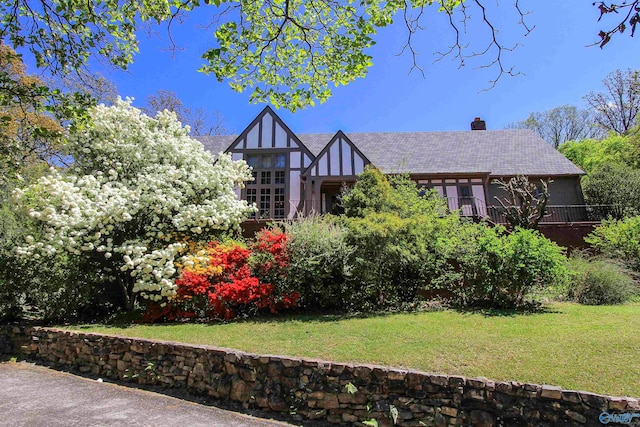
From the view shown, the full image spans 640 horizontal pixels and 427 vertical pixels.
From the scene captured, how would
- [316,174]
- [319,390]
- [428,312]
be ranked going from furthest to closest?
[316,174] → [428,312] → [319,390]

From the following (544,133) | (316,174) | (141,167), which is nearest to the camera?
(141,167)

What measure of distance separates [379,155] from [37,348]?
17.9 m

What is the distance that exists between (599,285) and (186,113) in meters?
28.5

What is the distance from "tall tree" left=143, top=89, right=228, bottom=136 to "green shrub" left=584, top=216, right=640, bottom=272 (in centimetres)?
2537

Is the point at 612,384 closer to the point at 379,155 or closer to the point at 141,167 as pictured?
the point at 141,167

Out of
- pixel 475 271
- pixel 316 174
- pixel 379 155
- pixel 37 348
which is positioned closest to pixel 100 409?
pixel 37 348

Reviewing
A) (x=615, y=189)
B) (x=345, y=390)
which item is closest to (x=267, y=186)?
(x=345, y=390)

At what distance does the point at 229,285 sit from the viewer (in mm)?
8242

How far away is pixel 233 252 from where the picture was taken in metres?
9.18

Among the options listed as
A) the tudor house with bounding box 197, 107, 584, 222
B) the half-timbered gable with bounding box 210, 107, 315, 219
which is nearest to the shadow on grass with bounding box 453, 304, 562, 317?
the tudor house with bounding box 197, 107, 584, 222

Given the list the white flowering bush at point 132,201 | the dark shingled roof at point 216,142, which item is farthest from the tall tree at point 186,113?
the white flowering bush at point 132,201

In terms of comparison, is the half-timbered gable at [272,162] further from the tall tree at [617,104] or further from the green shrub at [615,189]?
the tall tree at [617,104]

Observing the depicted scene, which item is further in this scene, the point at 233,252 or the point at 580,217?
the point at 580,217

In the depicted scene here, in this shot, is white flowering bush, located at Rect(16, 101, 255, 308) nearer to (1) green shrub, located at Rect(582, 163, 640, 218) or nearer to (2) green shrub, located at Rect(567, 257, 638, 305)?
(2) green shrub, located at Rect(567, 257, 638, 305)
